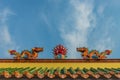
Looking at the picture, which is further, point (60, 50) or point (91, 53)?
point (60, 50)

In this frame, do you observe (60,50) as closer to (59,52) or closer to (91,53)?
(59,52)

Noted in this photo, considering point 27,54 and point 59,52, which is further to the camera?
point 59,52

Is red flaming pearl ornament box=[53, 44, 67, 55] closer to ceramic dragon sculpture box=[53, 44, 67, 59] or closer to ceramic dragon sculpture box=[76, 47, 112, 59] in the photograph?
ceramic dragon sculpture box=[53, 44, 67, 59]

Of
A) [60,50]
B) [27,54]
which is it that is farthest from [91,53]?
[27,54]

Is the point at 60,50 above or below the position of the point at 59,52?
above

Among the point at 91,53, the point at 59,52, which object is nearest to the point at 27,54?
the point at 59,52

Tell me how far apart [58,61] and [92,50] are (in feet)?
5.54

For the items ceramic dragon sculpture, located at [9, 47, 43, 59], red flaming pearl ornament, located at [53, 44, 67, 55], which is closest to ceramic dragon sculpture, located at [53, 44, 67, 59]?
red flaming pearl ornament, located at [53, 44, 67, 55]

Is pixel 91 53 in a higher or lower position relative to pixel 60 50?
lower

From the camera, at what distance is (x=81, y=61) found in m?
12.1

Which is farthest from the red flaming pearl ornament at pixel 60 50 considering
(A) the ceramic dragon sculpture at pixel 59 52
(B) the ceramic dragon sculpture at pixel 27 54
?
(B) the ceramic dragon sculpture at pixel 27 54

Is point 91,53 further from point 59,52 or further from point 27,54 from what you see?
point 27,54

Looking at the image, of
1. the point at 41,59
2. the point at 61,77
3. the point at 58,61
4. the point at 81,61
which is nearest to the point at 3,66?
the point at 41,59

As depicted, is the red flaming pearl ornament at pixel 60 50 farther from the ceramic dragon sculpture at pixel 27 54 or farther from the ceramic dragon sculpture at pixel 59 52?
the ceramic dragon sculpture at pixel 27 54
